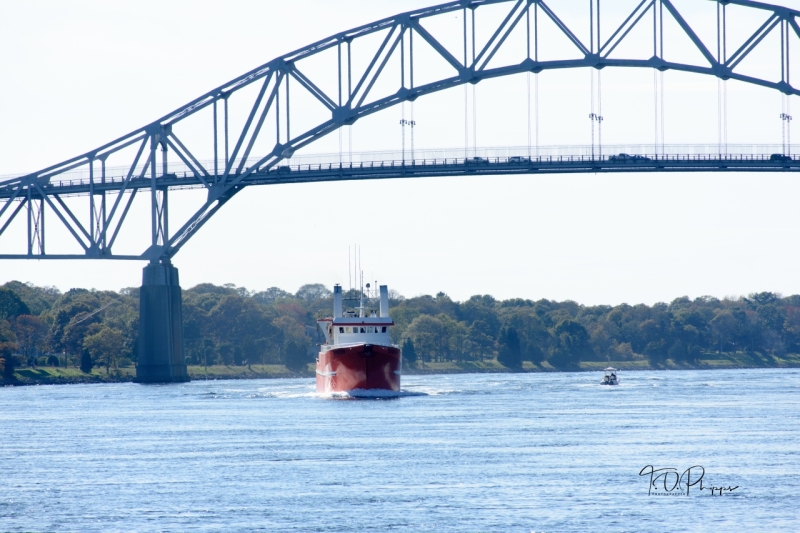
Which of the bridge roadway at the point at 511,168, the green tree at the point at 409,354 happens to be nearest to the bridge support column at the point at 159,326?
the bridge roadway at the point at 511,168

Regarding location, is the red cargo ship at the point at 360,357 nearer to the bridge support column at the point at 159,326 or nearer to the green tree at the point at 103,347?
the bridge support column at the point at 159,326

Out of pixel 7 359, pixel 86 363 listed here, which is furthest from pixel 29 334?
pixel 7 359

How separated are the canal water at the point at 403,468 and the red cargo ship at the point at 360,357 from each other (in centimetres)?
825

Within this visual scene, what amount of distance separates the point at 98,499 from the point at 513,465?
1602 centimetres

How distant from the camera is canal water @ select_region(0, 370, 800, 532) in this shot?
38625 millimetres

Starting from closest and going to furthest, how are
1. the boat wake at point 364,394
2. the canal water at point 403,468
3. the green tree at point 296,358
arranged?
1. the canal water at point 403,468
2. the boat wake at point 364,394
3. the green tree at point 296,358

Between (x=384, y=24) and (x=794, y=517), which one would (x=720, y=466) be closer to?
(x=794, y=517)

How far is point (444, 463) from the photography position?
5106 cm

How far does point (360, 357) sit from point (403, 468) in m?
44.5

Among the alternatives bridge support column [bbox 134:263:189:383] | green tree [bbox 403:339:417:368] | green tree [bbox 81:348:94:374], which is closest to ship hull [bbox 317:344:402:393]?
bridge support column [bbox 134:263:189:383]

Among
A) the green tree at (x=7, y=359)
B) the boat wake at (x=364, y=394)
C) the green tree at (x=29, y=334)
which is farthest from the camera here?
the green tree at (x=29, y=334)

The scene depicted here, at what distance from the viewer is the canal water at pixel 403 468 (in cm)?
3862
